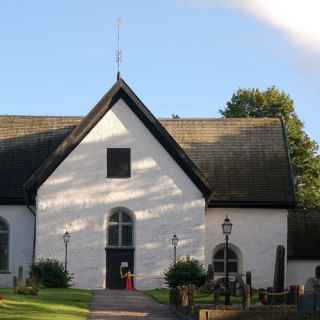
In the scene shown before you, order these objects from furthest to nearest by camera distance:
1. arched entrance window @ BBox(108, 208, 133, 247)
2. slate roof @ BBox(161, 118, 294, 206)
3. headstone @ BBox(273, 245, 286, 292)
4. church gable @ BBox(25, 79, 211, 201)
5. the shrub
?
slate roof @ BBox(161, 118, 294, 206)
arched entrance window @ BBox(108, 208, 133, 247)
church gable @ BBox(25, 79, 211, 201)
headstone @ BBox(273, 245, 286, 292)
the shrub

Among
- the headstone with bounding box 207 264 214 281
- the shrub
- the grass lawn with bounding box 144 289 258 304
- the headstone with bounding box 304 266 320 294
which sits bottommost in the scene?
the grass lawn with bounding box 144 289 258 304

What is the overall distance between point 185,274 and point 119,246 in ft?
14.0

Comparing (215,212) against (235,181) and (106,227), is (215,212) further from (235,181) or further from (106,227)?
(106,227)

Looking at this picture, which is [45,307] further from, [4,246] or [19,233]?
[4,246]

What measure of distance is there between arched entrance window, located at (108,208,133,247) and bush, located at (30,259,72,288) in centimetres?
330

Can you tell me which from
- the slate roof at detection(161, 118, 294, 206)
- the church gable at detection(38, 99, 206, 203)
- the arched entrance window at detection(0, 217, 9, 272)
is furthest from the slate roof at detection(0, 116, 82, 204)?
the slate roof at detection(161, 118, 294, 206)

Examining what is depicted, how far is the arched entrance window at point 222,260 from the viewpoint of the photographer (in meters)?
47.9

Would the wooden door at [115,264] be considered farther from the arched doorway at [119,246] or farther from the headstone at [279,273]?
the headstone at [279,273]

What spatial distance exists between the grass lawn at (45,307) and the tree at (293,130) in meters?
36.1

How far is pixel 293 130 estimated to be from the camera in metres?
71.6

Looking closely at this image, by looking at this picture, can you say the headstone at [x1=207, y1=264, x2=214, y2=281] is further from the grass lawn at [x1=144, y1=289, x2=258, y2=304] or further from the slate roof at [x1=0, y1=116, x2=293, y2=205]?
the slate roof at [x1=0, y1=116, x2=293, y2=205]

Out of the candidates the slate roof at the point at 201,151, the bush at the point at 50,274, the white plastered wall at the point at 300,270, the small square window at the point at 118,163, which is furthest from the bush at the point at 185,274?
the white plastered wall at the point at 300,270

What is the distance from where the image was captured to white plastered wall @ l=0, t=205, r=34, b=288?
47781mm

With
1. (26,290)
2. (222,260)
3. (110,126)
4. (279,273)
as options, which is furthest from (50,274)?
(279,273)
